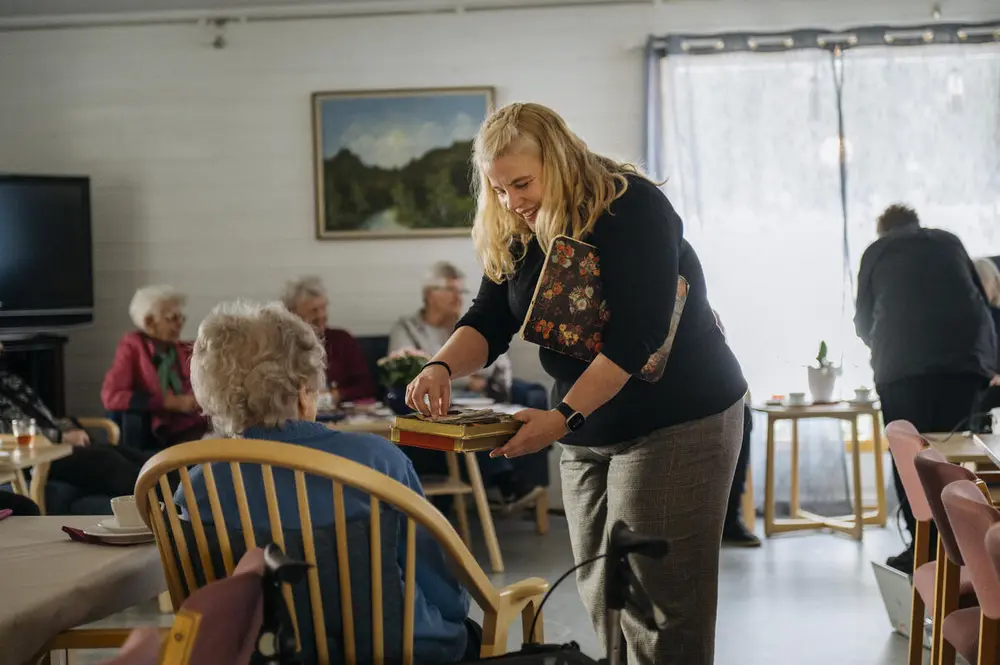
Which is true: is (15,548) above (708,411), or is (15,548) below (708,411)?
below

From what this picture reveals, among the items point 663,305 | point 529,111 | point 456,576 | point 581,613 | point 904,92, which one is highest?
point 904,92

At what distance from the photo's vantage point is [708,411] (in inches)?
74.6

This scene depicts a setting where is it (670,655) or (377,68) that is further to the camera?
(377,68)

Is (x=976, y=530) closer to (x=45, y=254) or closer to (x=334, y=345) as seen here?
(x=334, y=345)

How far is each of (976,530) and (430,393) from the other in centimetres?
94

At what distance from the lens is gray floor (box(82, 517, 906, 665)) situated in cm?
329

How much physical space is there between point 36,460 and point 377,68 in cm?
296

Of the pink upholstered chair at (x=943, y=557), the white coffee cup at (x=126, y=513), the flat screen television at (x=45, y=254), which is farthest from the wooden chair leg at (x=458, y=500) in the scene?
the white coffee cup at (x=126, y=513)

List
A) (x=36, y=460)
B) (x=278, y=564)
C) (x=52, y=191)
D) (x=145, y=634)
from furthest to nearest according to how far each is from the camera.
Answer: (x=52, y=191), (x=36, y=460), (x=278, y=564), (x=145, y=634)

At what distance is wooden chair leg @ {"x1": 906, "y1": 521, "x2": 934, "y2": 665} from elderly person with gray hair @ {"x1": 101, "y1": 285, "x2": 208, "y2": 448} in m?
3.28

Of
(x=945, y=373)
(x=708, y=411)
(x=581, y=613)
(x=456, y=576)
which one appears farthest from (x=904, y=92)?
(x=456, y=576)

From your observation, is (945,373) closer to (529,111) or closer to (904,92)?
(904,92)

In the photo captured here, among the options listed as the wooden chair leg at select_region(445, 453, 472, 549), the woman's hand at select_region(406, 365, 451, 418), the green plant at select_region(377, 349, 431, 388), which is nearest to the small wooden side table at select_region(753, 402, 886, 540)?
the wooden chair leg at select_region(445, 453, 472, 549)

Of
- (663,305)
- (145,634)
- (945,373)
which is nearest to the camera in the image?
(145,634)
